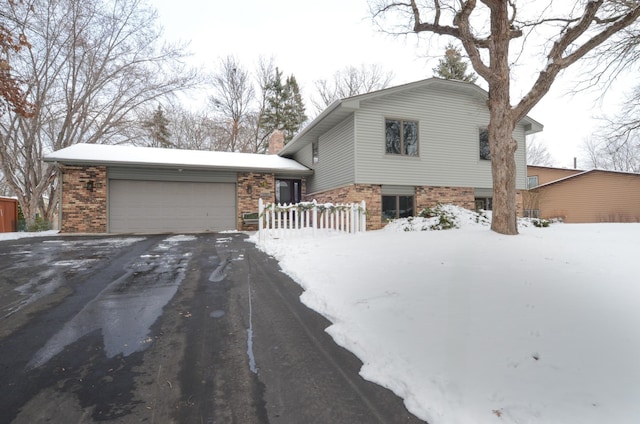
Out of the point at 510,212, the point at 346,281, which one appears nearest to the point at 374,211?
the point at 510,212

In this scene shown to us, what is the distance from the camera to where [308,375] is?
2.36 m

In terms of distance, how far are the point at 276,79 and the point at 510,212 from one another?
83.7ft

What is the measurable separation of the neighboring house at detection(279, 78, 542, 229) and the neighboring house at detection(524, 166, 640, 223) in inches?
288

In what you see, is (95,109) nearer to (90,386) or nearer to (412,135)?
(412,135)

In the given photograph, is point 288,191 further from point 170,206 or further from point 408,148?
point 408,148

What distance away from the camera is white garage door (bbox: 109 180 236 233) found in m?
12.3

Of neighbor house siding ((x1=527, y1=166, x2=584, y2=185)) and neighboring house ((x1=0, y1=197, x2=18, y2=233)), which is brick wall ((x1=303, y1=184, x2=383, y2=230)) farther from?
neighbor house siding ((x1=527, y1=166, x2=584, y2=185))

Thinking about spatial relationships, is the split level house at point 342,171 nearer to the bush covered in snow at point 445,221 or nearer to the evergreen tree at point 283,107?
the bush covered in snow at point 445,221

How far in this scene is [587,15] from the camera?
6.73 meters

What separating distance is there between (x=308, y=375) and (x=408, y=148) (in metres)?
10.4

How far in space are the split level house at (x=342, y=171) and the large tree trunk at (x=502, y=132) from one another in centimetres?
407

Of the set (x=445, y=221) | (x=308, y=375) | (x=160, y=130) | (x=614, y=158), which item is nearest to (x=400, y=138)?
(x=445, y=221)

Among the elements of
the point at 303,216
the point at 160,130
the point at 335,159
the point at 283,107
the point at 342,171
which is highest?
the point at 283,107

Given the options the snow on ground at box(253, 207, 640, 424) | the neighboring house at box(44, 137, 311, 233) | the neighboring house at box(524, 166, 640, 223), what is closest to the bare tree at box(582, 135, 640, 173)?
the neighboring house at box(524, 166, 640, 223)
